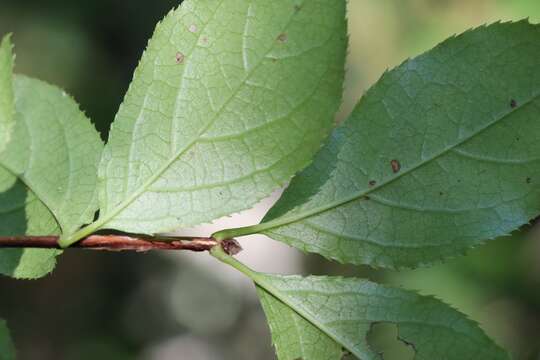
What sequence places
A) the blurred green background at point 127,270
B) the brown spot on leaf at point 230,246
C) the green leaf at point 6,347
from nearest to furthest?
the green leaf at point 6,347 < the brown spot on leaf at point 230,246 < the blurred green background at point 127,270

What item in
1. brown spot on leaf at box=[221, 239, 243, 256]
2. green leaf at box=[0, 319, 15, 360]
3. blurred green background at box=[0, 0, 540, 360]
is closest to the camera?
green leaf at box=[0, 319, 15, 360]

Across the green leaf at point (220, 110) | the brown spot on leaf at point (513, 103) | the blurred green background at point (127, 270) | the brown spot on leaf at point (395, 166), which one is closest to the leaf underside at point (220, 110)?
the green leaf at point (220, 110)

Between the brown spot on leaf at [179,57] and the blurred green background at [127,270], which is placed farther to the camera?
the blurred green background at [127,270]

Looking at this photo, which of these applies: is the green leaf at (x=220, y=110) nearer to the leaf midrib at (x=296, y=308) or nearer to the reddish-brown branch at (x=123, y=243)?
the reddish-brown branch at (x=123, y=243)

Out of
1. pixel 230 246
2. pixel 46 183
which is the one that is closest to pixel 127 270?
pixel 46 183

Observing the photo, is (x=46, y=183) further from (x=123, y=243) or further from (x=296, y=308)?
(x=296, y=308)

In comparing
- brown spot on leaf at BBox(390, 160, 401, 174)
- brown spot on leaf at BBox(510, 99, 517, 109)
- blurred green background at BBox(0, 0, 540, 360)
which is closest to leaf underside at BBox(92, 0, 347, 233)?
brown spot on leaf at BBox(390, 160, 401, 174)

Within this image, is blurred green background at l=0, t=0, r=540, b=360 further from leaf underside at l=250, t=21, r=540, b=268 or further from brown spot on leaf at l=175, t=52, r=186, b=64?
brown spot on leaf at l=175, t=52, r=186, b=64
